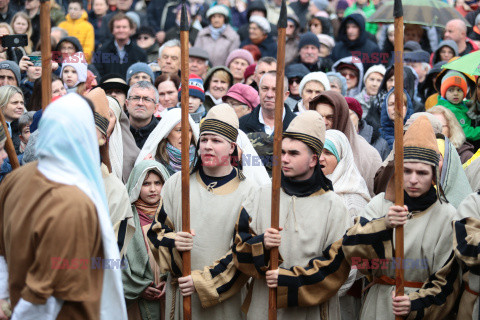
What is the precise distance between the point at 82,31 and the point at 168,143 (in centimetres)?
585

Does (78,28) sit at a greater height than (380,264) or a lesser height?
greater

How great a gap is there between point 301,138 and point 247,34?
7745mm

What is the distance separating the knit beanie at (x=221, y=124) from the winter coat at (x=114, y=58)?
539 cm

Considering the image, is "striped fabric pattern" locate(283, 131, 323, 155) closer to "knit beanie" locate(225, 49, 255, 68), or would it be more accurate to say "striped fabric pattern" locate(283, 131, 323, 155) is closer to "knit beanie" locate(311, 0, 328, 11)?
"knit beanie" locate(225, 49, 255, 68)

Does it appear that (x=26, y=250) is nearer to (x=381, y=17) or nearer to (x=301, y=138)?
(x=301, y=138)

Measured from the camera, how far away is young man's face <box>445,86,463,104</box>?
28.8ft

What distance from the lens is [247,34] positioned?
12930 millimetres

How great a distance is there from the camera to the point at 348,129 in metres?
7.21

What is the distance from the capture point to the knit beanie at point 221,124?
572cm

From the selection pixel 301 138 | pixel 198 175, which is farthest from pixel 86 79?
pixel 301 138

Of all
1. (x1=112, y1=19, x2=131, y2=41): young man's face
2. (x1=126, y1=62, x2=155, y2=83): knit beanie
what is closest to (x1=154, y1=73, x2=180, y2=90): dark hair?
(x1=126, y1=62, x2=155, y2=83): knit beanie

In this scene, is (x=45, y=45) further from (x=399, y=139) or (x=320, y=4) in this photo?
(x=320, y=4)

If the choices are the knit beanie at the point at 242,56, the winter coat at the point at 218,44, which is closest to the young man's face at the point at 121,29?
the winter coat at the point at 218,44

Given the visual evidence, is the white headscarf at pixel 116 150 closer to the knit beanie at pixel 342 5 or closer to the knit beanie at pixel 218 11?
the knit beanie at pixel 218 11
